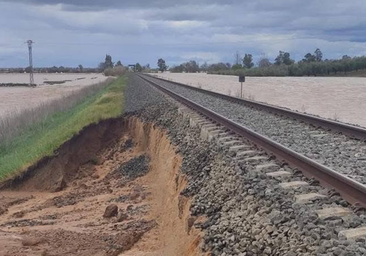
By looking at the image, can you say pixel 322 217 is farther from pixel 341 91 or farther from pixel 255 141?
pixel 341 91

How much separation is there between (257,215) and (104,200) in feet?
29.9

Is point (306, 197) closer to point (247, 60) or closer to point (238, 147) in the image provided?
point (238, 147)

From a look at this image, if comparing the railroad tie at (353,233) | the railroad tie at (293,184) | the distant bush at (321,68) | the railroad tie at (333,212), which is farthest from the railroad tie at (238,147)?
the distant bush at (321,68)

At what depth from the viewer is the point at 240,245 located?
5.58 m

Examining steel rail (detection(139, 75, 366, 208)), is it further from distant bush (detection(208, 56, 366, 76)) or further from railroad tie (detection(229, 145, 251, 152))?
distant bush (detection(208, 56, 366, 76))

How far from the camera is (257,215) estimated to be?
19.9ft

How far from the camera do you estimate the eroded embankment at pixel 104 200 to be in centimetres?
992

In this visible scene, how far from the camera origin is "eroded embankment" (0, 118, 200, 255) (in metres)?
9.92

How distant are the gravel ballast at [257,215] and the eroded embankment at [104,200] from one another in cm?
37

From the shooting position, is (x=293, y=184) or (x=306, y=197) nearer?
(x=306, y=197)

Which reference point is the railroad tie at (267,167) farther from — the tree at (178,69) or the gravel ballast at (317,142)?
the tree at (178,69)

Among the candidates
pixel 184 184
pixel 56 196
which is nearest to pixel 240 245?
pixel 184 184

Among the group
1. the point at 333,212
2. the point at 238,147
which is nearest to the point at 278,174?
the point at 333,212

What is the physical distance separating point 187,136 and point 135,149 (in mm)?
6681
